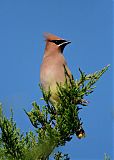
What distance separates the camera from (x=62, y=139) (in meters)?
1.88

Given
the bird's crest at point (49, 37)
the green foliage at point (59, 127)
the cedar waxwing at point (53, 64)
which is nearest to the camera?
the green foliage at point (59, 127)

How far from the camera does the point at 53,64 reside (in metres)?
3.62

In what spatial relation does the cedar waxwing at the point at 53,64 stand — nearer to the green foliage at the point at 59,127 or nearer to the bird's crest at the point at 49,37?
the bird's crest at the point at 49,37

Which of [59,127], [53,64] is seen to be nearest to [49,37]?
[53,64]

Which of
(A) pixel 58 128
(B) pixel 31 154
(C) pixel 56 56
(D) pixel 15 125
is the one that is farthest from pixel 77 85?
(C) pixel 56 56

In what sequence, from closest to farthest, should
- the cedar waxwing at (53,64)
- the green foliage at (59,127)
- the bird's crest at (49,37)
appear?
1. the green foliage at (59,127)
2. the cedar waxwing at (53,64)
3. the bird's crest at (49,37)

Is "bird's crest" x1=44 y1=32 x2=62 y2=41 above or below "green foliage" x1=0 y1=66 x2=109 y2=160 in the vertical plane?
above

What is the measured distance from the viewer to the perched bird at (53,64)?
3.36 meters

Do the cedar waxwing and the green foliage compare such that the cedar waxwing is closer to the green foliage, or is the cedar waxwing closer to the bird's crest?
the bird's crest

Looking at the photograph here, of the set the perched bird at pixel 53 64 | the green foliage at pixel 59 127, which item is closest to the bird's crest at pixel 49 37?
the perched bird at pixel 53 64

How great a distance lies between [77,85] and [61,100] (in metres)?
0.13

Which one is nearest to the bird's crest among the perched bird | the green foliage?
the perched bird

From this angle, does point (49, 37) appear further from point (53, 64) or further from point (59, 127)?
point (59, 127)

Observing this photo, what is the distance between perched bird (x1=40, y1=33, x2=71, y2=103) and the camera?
3.36 metres
